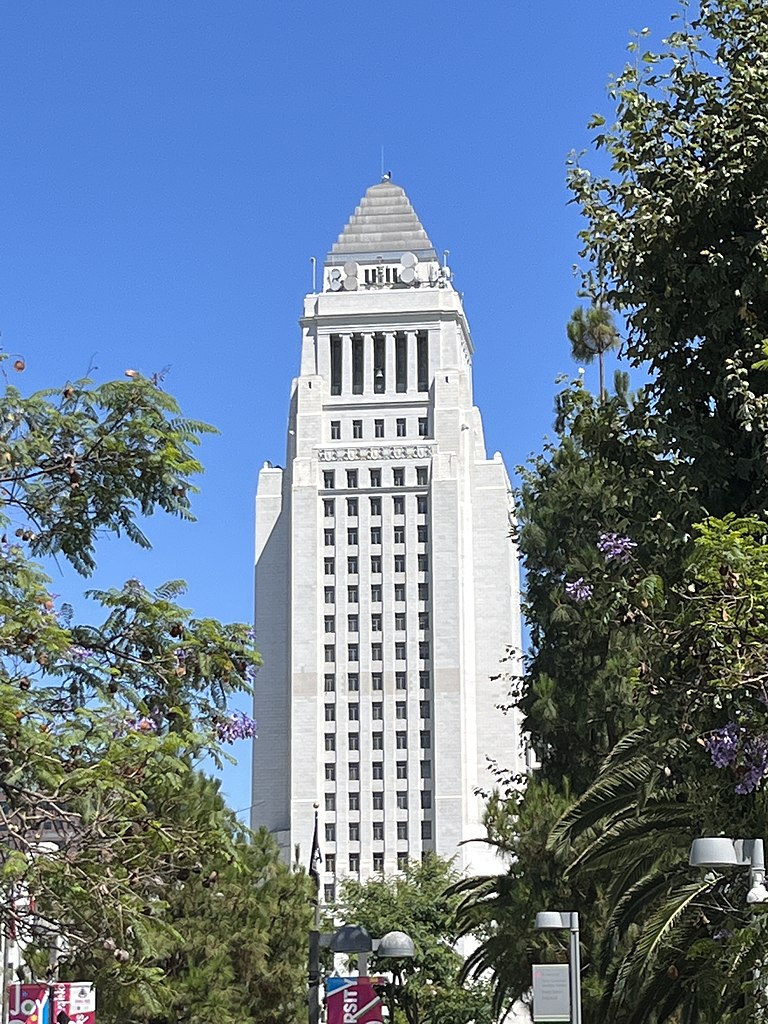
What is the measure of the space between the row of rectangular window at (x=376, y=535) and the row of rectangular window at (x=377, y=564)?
2.76 feet

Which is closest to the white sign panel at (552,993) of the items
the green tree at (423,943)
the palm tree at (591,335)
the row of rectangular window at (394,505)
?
the palm tree at (591,335)

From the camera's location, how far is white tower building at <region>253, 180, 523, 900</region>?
103000 millimetres

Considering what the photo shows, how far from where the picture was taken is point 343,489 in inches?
4230

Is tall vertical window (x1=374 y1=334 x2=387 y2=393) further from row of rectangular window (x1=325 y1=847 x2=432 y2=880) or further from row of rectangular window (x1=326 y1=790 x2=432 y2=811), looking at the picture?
row of rectangular window (x1=325 y1=847 x2=432 y2=880)

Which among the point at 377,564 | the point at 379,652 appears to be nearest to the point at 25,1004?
the point at 379,652

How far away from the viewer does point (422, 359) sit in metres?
112

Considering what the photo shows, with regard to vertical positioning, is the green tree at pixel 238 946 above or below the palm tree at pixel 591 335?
below

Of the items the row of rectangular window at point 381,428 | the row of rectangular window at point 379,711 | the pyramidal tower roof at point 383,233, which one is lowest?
the row of rectangular window at point 379,711

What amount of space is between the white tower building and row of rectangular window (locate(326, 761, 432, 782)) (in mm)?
115

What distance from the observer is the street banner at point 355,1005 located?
77.2 feet

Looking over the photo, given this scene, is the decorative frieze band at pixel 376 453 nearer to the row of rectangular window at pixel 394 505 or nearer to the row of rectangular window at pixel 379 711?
the row of rectangular window at pixel 394 505

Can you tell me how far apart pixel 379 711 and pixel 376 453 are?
15451mm

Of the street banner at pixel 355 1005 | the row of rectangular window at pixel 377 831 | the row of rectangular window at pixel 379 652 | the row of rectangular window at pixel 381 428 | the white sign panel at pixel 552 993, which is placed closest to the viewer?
the white sign panel at pixel 552 993

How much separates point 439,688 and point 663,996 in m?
83.7
